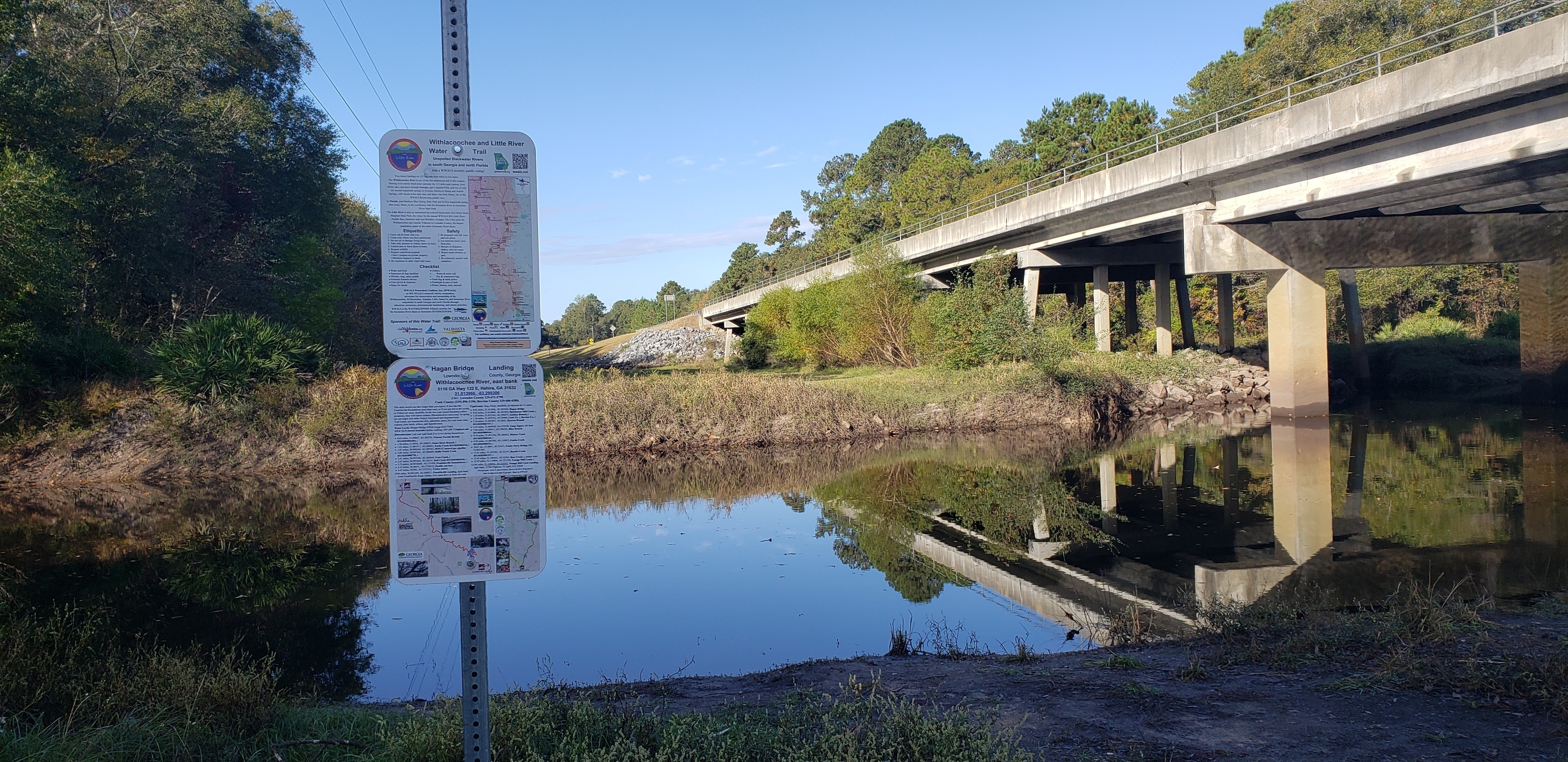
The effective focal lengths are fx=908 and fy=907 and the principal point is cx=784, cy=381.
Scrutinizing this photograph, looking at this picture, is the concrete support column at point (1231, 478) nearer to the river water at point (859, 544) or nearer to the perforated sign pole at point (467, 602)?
the river water at point (859, 544)

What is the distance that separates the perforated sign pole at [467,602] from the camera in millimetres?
3420

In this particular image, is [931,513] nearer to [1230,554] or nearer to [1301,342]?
[1230,554]

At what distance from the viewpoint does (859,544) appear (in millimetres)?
12266

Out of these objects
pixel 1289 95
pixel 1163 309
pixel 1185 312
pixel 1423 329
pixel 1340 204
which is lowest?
pixel 1423 329

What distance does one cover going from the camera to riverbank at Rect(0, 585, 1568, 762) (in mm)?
4020

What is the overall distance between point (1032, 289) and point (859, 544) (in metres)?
25.2

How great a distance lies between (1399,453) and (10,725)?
21233 mm

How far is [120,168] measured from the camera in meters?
24.5

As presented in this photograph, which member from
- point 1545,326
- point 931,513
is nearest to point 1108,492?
point 931,513

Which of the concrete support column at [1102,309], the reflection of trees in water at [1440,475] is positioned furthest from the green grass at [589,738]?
the concrete support column at [1102,309]

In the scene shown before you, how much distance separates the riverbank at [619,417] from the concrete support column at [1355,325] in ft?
19.6

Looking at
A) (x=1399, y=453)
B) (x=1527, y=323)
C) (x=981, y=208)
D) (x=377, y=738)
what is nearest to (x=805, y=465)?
(x=1399, y=453)

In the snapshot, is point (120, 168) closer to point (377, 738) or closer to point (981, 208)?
point (377, 738)

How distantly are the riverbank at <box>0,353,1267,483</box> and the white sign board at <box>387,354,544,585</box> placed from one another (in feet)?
60.1
